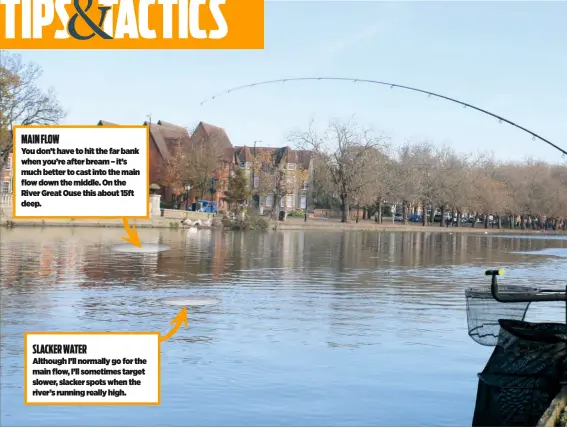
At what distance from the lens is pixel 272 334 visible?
16172 mm

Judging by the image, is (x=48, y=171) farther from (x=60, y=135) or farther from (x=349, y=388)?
(x=349, y=388)

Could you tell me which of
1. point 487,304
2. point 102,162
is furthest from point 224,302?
point 487,304

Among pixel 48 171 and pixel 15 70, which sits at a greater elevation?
pixel 15 70

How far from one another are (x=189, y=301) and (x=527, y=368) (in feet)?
42.4

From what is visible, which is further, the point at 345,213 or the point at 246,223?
the point at 345,213

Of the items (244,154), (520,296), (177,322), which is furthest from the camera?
(244,154)

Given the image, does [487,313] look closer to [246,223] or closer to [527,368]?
[527,368]

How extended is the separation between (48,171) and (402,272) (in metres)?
22.1

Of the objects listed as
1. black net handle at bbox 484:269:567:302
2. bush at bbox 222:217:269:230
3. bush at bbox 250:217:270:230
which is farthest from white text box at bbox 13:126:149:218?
bush at bbox 250:217:270:230

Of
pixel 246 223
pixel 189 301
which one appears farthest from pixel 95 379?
pixel 246 223

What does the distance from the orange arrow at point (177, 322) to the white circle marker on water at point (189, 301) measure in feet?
2.29

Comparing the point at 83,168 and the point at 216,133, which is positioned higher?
the point at 216,133

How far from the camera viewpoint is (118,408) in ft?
35.5

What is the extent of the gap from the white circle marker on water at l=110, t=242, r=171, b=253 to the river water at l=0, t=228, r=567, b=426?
6876mm
